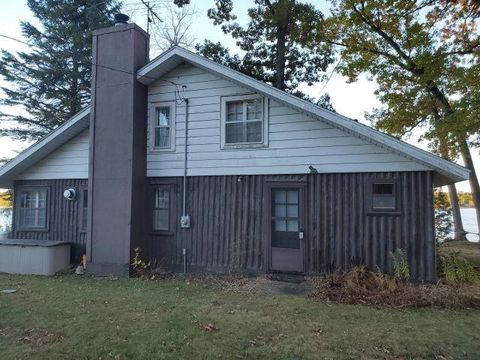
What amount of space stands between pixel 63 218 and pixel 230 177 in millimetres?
5869

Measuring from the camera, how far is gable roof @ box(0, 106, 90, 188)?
11313mm

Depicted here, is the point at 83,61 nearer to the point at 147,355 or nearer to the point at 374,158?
the point at 374,158

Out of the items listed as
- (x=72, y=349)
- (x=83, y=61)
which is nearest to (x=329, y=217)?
(x=72, y=349)

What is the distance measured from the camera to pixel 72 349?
490 centimetres

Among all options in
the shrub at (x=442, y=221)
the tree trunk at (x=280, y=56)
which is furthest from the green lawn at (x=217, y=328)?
the tree trunk at (x=280, y=56)

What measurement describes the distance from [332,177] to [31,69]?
74.5 feet

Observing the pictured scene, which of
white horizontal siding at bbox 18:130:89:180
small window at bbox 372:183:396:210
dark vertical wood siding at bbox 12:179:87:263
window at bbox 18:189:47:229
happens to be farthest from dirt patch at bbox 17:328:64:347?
window at bbox 18:189:47:229

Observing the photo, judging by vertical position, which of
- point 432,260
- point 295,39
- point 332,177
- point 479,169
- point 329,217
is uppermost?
point 295,39

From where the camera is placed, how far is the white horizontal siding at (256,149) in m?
8.87

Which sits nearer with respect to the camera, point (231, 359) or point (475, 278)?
point (231, 359)

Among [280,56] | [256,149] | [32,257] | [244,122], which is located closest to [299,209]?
[256,149]

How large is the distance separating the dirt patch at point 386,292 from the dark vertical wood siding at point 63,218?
24.4 ft

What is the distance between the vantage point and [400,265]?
8.26 metres

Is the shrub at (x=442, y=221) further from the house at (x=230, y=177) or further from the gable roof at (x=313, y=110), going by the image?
the house at (x=230, y=177)
